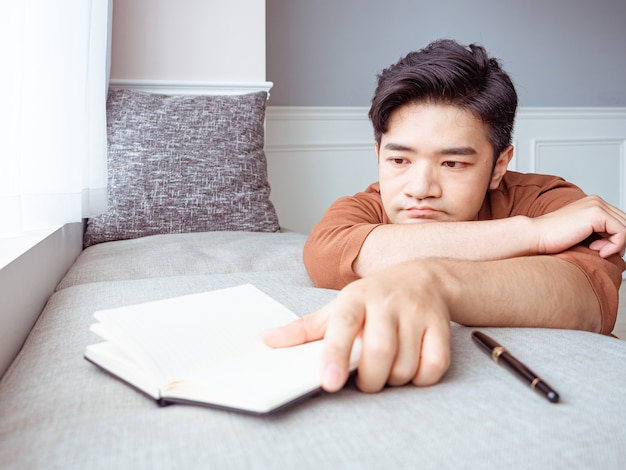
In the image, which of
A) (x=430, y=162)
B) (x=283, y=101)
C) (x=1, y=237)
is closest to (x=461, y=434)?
(x=430, y=162)

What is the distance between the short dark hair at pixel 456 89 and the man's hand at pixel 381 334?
2.24 ft

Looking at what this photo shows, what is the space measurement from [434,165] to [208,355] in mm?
731

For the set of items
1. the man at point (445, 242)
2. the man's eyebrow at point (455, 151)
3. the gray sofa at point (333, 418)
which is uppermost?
the man's eyebrow at point (455, 151)

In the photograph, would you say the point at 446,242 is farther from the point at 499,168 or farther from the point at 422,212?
the point at 499,168

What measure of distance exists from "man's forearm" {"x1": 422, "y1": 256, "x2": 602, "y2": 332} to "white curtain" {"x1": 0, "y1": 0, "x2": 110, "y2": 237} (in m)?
0.72

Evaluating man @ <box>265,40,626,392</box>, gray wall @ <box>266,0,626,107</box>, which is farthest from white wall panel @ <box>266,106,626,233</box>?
man @ <box>265,40,626,392</box>

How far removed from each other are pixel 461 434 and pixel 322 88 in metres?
2.45

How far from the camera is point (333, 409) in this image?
0.47 metres

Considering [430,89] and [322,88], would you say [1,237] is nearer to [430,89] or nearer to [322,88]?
[430,89]

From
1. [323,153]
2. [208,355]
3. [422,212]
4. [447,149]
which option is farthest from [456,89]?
[323,153]

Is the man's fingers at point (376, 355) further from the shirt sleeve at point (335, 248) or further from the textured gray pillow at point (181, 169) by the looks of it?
the textured gray pillow at point (181, 169)

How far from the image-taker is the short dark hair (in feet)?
3.83

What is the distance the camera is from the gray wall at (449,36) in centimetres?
265

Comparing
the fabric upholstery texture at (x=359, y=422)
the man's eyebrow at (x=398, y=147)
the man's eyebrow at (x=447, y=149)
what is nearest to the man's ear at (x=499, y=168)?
the man's eyebrow at (x=447, y=149)
